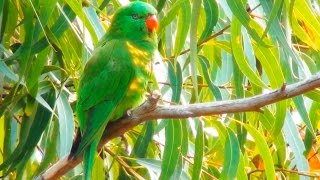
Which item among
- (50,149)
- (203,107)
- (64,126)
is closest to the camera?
(203,107)

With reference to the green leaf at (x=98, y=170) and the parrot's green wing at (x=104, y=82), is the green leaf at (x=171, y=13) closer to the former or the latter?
the parrot's green wing at (x=104, y=82)

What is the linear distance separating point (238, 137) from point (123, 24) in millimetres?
409

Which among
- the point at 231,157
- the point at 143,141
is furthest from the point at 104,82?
the point at 231,157

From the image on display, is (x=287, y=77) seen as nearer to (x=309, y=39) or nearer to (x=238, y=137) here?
(x=309, y=39)

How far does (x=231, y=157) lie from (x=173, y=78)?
9.2 inches

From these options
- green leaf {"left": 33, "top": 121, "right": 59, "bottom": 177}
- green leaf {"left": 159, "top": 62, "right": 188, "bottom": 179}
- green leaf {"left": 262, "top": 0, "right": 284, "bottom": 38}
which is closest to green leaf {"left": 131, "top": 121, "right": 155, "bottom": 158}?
green leaf {"left": 159, "top": 62, "right": 188, "bottom": 179}

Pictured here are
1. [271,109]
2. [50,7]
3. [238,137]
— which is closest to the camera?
[50,7]

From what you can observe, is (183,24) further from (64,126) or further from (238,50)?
(64,126)

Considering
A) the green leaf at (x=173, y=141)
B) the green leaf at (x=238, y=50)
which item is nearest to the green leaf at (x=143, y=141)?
the green leaf at (x=173, y=141)

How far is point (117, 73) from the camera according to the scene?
2092 millimetres

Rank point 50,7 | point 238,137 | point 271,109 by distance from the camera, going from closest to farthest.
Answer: point 50,7 < point 238,137 < point 271,109

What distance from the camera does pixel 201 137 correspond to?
81.7 inches

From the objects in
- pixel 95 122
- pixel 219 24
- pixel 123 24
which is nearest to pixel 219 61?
pixel 219 24

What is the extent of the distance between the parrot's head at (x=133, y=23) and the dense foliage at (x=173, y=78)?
0.03m
